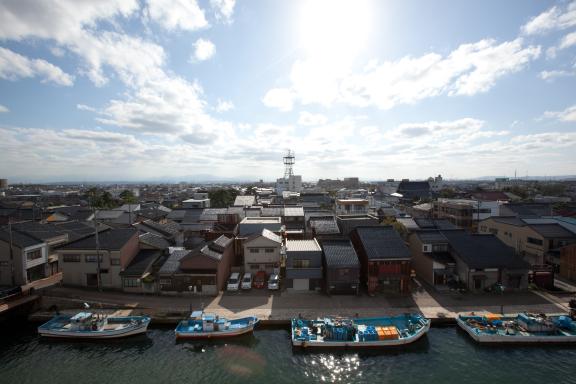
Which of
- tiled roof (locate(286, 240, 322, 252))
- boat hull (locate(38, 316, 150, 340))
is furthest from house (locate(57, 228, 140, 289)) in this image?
tiled roof (locate(286, 240, 322, 252))

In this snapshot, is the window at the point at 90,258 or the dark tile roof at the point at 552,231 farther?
the dark tile roof at the point at 552,231

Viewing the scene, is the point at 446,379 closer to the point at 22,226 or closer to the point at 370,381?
the point at 370,381

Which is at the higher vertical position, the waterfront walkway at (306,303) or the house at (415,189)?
the house at (415,189)

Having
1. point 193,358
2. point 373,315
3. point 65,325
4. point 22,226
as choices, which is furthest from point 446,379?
point 22,226

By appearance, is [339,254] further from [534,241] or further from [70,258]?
[70,258]

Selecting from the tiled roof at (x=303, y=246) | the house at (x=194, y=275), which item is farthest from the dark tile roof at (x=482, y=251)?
the house at (x=194, y=275)

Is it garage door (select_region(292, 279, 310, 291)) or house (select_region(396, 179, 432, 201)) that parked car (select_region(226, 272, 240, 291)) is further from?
house (select_region(396, 179, 432, 201))

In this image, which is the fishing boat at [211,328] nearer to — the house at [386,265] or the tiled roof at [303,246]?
the tiled roof at [303,246]
